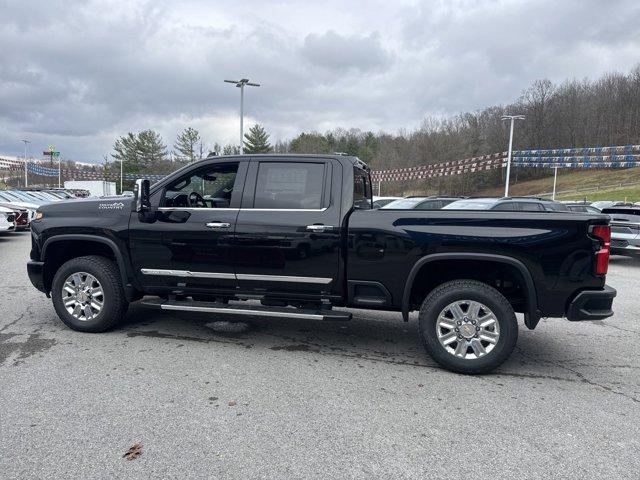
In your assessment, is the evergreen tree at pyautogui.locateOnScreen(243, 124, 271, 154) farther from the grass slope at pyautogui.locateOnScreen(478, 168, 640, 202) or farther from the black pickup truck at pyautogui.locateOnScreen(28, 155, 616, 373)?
the black pickup truck at pyautogui.locateOnScreen(28, 155, 616, 373)

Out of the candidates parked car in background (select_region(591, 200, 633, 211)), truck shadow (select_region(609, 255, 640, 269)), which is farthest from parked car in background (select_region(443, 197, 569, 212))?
truck shadow (select_region(609, 255, 640, 269))

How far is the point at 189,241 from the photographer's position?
4.87m

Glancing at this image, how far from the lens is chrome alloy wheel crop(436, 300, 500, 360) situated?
424cm

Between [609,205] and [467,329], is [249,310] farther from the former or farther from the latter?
[609,205]

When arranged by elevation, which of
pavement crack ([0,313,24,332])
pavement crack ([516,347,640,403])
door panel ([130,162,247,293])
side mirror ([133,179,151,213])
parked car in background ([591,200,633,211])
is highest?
parked car in background ([591,200,633,211])

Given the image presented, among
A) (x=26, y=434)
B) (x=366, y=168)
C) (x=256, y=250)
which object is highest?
(x=366, y=168)

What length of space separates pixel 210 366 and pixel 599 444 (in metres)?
3.11

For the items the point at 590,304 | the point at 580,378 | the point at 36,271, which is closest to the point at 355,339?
the point at 580,378

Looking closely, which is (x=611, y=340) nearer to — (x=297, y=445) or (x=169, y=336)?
(x=297, y=445)

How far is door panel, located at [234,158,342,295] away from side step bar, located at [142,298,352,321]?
0.61 feet

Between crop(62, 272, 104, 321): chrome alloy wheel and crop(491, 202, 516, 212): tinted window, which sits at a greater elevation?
crop(491, 202, 516, 212): tinted window

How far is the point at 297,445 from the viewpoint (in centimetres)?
304

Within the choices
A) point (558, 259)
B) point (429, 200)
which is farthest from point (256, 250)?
point (429, 200)

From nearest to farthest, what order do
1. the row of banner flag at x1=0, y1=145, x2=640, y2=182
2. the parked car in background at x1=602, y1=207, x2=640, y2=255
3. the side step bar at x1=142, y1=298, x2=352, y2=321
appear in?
the side step bar at x1=142, y1=298, x2=352, y2=321 → the parked car in background at x1=602, y1=207, x2=640, y2=255 → the row of banner flag at x1=0, y1=145, x2=640, y2=182
